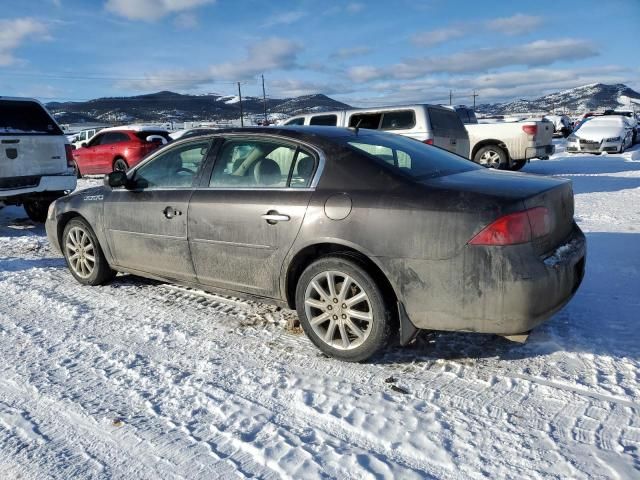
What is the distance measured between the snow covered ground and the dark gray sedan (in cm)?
33

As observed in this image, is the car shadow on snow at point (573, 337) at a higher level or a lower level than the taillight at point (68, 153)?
lower

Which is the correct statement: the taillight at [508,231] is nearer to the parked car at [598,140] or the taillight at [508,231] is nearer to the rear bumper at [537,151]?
the rear bumper at [537,151]

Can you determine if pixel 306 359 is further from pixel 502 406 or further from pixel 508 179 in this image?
pixel 508 179

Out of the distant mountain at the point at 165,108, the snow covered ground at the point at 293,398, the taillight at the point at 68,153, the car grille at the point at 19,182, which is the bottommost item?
the snow covered ground at the point at 293,398

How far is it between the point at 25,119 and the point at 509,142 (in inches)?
413

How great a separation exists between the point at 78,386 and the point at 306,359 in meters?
1.38

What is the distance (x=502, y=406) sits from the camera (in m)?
2.70

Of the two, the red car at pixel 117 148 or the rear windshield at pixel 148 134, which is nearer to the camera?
the red car at pixel 117 148

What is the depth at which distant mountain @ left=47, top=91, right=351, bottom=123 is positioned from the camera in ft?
262

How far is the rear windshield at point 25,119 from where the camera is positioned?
24.2ft

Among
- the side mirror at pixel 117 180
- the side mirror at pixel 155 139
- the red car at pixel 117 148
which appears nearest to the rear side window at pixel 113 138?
the red car at pixel 117 148

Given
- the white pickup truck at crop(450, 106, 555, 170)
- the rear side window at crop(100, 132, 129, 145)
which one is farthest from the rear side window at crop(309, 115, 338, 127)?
the rear side window at crop(100, 132, 129, 145)

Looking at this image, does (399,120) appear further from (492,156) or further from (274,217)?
(274,217)

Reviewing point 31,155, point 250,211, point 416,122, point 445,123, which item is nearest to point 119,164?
point 31,155
